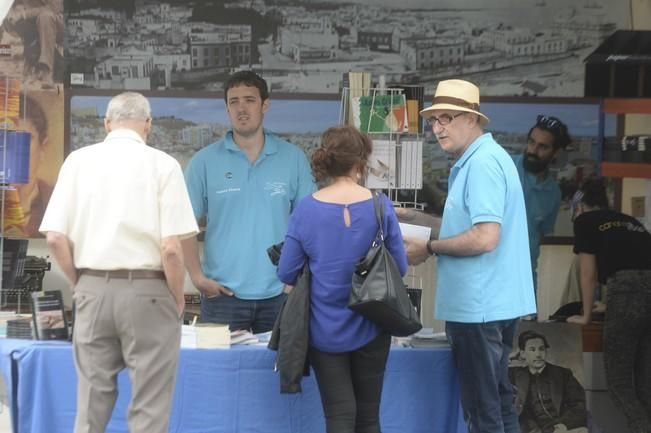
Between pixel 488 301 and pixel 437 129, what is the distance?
2.36ft

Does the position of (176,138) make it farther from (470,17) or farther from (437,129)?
(437,129)

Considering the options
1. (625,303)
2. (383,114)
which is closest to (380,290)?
(383,114)

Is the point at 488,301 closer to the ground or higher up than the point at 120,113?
closer to the ground

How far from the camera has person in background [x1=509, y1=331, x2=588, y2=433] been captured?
511cm

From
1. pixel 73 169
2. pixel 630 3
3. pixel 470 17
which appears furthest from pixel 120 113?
pixel 630 3

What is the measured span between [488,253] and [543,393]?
1468mm

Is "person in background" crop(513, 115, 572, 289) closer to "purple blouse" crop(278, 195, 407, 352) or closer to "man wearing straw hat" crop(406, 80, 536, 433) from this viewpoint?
"man wearing straw hat" crop(406, 80, 536, 433)

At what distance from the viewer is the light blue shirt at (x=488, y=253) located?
392cm

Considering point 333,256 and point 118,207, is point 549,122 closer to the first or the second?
point 333,256

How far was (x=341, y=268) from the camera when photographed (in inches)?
146

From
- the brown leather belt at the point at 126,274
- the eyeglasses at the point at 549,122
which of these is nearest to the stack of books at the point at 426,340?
the brown leather belt at the point at 126,274

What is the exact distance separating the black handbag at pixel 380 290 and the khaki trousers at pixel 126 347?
0.69m

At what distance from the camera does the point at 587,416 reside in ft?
16.9

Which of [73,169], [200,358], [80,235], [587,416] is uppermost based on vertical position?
[73,169]
